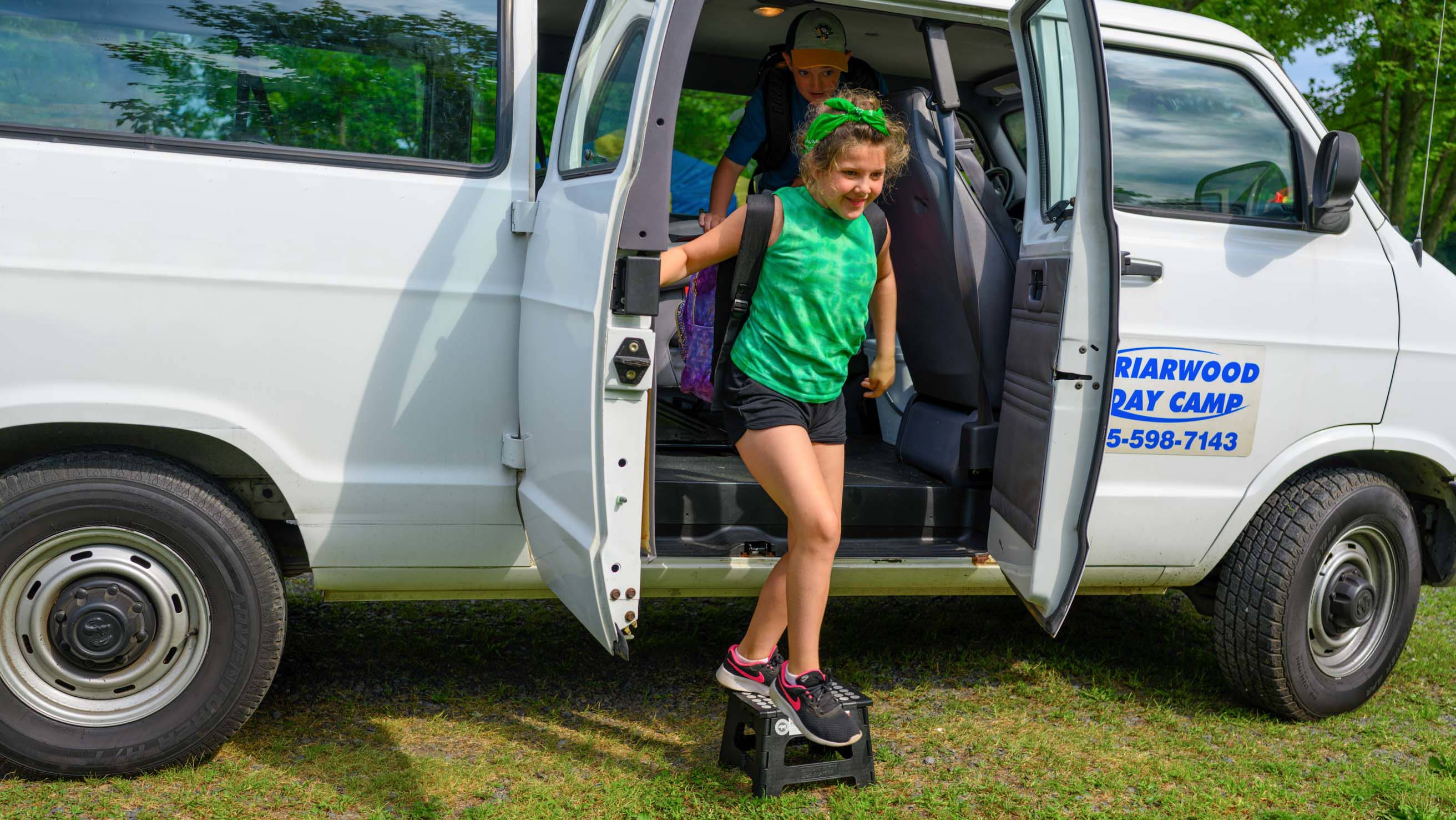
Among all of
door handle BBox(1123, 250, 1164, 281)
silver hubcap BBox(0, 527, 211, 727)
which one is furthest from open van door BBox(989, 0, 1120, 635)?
silver hubcap BBox(0, 527, 211, 727)

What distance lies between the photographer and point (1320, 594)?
395 cm

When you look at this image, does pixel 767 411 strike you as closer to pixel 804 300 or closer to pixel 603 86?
pixel 804 300

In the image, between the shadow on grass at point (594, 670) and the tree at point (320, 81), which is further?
the shadow on grass at point (594, 670)

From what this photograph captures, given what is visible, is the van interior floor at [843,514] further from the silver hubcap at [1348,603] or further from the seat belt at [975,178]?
Answer: the silver hubcap at [1348,603]

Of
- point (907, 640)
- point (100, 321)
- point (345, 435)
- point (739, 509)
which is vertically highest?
point (100, 321)

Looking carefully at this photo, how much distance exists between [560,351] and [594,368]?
21cm

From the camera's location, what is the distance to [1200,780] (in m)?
3.46

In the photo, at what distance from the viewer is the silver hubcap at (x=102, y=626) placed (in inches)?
120

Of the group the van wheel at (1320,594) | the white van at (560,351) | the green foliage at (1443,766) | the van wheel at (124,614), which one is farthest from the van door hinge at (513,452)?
the green foliage at (1443,766)

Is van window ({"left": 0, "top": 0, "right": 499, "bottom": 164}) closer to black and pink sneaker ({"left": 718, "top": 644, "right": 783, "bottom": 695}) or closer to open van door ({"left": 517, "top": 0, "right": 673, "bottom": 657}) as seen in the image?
open van door ({"left": 517, "top": 0, "right": 673, "bottom": 657})

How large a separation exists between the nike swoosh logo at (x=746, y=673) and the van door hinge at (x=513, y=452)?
2.68 ft

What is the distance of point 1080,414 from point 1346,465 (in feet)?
4.51

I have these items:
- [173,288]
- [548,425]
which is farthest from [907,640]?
[173,288]

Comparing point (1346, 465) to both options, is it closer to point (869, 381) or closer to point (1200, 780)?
point (1200, 780)
